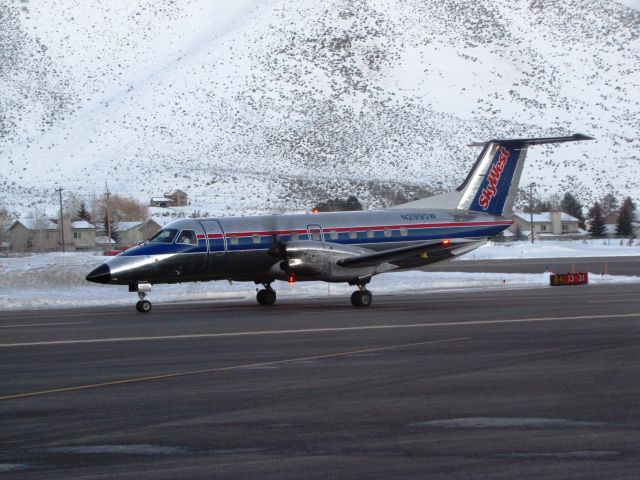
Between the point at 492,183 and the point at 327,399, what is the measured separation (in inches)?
944

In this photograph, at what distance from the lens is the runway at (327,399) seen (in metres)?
9.04

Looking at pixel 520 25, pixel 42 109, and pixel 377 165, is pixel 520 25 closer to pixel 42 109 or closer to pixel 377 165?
pixel 377 165

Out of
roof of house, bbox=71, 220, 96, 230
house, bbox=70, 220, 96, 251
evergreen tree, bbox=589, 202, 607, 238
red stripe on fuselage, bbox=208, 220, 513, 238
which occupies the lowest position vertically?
evergreen tree, bbox=589, 202, 607, 238

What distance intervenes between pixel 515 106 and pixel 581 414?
478 ft

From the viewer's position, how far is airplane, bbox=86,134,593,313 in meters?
29.6

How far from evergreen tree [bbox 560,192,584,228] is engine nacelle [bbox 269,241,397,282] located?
4120 inches

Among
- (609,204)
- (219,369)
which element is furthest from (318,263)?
(609,204)

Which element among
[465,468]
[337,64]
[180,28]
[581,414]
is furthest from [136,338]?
[180,28]

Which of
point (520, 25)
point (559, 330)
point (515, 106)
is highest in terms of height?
point (520, 25)

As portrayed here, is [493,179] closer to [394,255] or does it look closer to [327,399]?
[394,255]

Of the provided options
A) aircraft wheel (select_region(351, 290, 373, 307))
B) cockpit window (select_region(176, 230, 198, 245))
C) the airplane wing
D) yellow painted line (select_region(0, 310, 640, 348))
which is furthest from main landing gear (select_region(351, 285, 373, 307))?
yellow painted line (select_region(0, 310, 640, 348))

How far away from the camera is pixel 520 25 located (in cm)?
18775

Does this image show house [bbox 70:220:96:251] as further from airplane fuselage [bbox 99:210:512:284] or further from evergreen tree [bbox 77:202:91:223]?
airplane fuselage [bbox 99:210:512:284]

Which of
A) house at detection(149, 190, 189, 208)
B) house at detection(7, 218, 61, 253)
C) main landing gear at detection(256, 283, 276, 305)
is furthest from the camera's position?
house at detection(149, 190, 189, 208)
